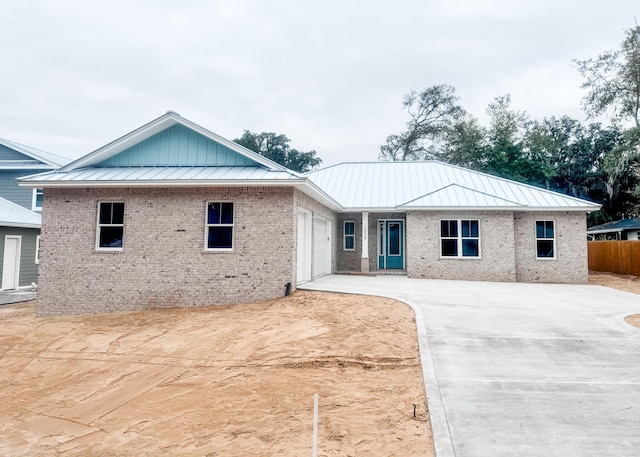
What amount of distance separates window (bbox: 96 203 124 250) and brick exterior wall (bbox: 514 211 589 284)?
49.7 ft

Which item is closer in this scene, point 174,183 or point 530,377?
point 530,377

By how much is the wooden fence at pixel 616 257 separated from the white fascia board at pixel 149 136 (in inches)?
741

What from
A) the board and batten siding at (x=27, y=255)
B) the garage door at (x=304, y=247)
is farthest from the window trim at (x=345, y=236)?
the board and batten siding at (x=27, y=255)

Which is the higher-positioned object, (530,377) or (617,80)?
(617,80)

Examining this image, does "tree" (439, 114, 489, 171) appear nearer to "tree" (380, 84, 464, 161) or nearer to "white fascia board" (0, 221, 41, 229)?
"tree" (380, 84, 464, 161)

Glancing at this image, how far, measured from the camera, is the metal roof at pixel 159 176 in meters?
10.9

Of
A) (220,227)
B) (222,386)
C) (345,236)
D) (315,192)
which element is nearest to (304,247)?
(315,192)

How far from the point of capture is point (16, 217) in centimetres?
1695

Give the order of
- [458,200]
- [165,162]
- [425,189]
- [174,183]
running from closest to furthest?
[174,183], [165,162], [458,200], [425,189]

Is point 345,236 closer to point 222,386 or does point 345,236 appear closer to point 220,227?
point 220,227

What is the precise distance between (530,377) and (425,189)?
49.2 feet

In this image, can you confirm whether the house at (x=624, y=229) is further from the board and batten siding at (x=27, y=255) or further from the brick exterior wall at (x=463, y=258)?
the board and batten siding at (x=27, y=255)

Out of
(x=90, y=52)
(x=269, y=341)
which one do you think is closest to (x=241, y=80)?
(x=90, y=52)

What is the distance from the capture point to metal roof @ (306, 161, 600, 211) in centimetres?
1596
